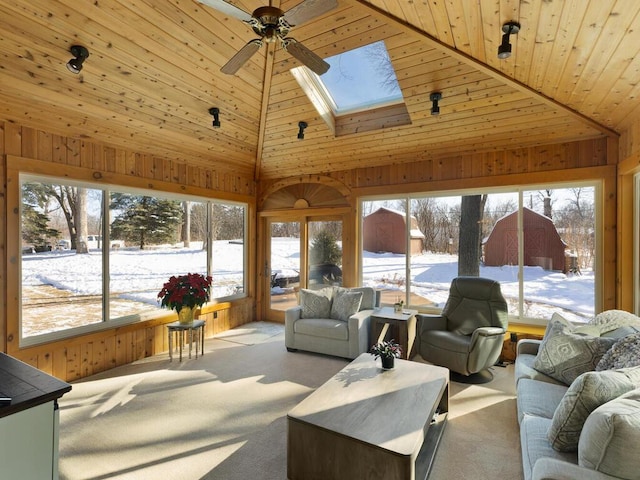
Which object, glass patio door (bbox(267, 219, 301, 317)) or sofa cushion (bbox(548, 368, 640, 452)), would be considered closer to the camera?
sofa cushion (bbox(548, 368, 640, 452))

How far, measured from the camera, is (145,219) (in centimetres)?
471

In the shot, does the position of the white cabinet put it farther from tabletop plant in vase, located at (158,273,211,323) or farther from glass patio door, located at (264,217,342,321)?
glass patio door, located at (264,217,342,321)

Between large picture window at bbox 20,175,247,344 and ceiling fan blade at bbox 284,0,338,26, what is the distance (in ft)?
10.5

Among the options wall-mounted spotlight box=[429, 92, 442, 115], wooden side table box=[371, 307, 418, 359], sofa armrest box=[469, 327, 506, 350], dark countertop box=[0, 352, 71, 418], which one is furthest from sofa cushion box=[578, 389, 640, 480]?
wall-mounted spotlight box=[429, 92, 442, 115]

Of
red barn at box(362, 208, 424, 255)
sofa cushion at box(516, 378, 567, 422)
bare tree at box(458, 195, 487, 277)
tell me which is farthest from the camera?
red barn at box(362, 208, 424, 255)

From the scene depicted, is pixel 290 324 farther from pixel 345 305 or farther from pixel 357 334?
pixel 357 334

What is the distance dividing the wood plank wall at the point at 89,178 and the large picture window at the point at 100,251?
0.43 feet

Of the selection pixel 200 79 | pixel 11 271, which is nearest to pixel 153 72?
pixel 200 79

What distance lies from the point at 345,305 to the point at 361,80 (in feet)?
9.86

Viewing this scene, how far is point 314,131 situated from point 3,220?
3.72 meters

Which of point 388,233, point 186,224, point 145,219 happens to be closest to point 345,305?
point 388,233

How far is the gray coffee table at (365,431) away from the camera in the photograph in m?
1.88

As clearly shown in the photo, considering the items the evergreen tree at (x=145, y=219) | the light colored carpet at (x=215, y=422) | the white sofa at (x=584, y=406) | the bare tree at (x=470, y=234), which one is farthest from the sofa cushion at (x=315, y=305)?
the white sofa at (x=584, y=406)

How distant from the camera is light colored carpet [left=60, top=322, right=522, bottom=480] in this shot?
7.63 ft
